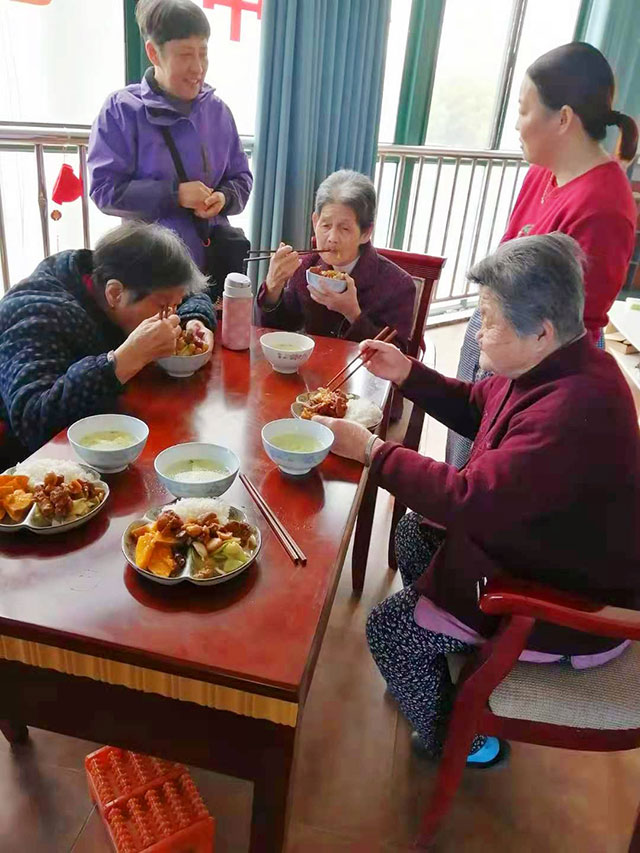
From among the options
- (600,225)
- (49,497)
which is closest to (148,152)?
(600,225)

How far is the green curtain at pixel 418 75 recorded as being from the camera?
13.1 ft

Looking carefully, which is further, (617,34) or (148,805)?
(617,34)

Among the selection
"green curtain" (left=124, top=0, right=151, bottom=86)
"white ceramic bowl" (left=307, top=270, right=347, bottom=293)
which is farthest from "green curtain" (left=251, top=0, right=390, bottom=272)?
"white ceramic bowl" (left=307, top=270, right=347, bottom=293)

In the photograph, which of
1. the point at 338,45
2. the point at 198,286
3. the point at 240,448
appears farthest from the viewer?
the point at 338,45

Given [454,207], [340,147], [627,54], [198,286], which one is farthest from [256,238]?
[627,54]

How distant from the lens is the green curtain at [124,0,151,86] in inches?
108

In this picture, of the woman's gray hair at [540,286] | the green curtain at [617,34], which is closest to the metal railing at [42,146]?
the woman's gray hair at [540,286]

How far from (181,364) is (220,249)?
0.94m

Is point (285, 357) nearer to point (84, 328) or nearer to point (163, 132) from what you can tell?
point (84, 328)

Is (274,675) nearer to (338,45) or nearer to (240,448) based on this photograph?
(240,448)

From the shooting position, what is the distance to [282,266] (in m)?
1.95

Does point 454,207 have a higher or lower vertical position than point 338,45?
lower

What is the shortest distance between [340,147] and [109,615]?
3.21m

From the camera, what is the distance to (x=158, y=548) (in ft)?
2.95
